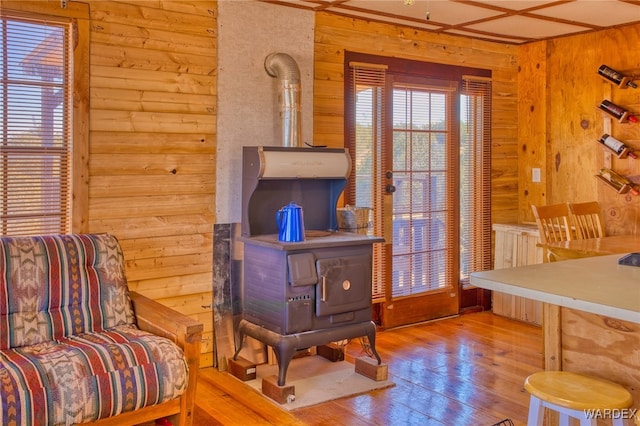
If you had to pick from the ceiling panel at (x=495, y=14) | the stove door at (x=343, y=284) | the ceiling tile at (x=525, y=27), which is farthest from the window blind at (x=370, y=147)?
the stove door at (x=343, y=284)

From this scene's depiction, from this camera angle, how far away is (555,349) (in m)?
2.25

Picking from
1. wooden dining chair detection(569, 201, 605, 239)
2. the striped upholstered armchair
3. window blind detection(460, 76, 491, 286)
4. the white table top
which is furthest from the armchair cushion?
window blind detection(460, 76, 491, 286)

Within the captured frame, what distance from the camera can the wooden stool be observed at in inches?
73.8

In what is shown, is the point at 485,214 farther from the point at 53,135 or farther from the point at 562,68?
the point at 53,135

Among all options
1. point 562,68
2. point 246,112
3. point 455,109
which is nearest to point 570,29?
point 562,68

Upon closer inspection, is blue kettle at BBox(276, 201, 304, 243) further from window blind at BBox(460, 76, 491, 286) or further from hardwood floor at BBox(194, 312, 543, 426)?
A: window blind at BBox(460, 76, 491, 286)

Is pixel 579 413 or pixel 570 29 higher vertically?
pixel 570 29

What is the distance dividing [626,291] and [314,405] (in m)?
1.91

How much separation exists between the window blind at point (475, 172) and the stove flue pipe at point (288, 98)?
1.74 m

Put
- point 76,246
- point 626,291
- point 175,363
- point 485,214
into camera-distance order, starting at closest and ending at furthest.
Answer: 1. point 626,291
2. point 175,363
3. point 76,246
4. point 485,214

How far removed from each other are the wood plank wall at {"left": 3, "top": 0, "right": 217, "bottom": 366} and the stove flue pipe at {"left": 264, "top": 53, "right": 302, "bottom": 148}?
39 centimetres

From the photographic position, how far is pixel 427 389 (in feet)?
11.6

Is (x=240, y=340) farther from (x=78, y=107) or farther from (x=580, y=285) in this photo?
(x=580, y=285)

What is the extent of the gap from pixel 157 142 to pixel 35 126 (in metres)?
0.64
